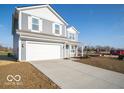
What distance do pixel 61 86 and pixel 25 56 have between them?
714cm

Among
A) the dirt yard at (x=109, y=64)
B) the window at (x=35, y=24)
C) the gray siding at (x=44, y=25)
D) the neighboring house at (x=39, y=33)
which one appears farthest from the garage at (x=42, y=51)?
the dirt yard at (x=109, y=64)

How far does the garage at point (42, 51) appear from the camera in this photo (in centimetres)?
1156

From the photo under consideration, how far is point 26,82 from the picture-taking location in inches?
208

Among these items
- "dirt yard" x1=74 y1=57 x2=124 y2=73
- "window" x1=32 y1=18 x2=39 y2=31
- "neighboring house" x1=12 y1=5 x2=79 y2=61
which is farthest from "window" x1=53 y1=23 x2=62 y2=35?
"dirt yard" x1=74 y1=57 x2=124 y2=73

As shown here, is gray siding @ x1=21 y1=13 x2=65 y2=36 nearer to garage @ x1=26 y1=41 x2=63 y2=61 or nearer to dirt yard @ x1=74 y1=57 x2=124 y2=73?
garage @ x1=26 y1=41 x2=63 y2=61

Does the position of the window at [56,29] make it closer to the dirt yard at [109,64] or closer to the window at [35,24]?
the window at [35,24]

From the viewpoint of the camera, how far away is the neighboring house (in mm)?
11273

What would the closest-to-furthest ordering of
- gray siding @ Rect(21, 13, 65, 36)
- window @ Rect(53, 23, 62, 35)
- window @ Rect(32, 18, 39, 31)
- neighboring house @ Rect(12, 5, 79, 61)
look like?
neighboring house @ Rect(12, 5, 79, 61)
gray siding @ Rect(21, 13, 65, 36)
window @ Rect(32, 18, 39, 31)
window @ Rect(53, 23, 62, 35)

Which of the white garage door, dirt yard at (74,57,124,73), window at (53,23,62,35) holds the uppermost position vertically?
window at (53,23,62,35)

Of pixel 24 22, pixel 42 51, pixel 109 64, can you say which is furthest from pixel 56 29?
pixel 109 64

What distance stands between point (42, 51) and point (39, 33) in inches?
75.7
